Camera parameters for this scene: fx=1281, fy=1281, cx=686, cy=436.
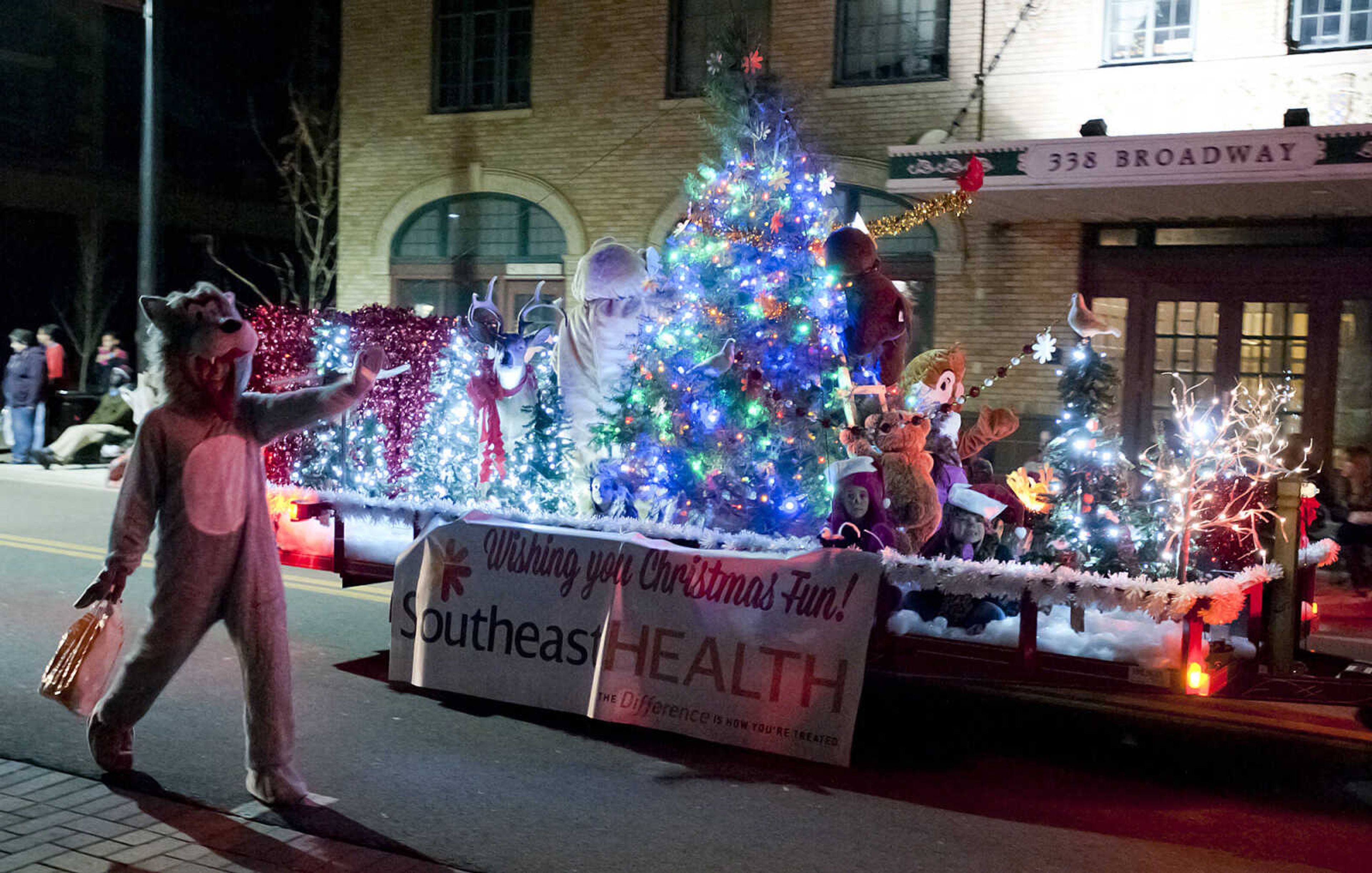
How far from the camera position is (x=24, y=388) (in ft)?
59.4

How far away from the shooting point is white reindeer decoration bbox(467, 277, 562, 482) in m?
8.19

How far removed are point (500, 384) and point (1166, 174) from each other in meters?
6.42

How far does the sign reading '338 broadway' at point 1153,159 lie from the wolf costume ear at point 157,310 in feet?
23.4

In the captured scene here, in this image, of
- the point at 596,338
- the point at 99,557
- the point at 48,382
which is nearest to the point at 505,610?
the point at 596,338

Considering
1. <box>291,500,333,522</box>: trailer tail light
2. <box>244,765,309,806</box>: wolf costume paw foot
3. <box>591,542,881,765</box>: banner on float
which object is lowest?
<box>244,765,309,806</box>: wolf costume paw foot

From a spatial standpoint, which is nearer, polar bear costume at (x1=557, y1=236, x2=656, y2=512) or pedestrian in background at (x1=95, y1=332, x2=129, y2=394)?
polar bear costume at (x1=557, y1=236, x2=656, y2=512)

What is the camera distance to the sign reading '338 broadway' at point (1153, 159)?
1061cm

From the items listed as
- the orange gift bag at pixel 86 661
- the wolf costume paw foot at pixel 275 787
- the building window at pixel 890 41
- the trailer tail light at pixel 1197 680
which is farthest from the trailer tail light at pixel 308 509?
the building window at pixel 890 41

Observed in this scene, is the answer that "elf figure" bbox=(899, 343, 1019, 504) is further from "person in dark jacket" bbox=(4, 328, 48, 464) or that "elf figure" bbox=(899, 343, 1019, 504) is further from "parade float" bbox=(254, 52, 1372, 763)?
"person in dark jacket" bbox=(4, 328, 48, 464)

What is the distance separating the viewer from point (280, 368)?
832 centimetres

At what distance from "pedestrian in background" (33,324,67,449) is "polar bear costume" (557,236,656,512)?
12.4 metres

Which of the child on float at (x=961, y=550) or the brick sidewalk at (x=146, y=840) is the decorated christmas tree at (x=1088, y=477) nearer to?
the child on float at (x=961, y=550)

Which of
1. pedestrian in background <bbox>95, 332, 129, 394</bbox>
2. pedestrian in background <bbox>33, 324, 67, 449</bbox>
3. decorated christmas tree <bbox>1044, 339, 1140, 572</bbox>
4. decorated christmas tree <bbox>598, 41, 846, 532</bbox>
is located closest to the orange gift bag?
decorated christmas tree <bbox>598, 41, 846, 532</bbox>

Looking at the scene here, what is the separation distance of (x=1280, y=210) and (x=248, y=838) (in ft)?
36.5
